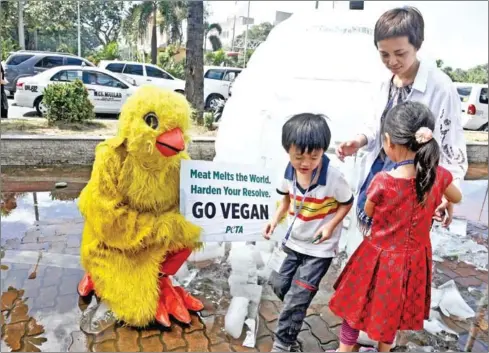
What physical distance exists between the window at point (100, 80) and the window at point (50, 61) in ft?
4.18

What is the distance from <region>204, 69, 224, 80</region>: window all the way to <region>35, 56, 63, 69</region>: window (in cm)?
347

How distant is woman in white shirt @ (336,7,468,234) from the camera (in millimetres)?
1879

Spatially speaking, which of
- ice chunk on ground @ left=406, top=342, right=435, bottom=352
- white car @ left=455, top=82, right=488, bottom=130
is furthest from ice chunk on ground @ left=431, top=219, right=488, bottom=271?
white car @ left=455, top=82, right=488, bottom=130

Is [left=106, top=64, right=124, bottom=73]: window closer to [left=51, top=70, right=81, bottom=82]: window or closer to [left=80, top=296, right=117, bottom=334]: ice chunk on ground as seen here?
[left=51, top=70, right=81, bottom=82]: window

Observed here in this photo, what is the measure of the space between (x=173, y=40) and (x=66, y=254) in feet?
25.5

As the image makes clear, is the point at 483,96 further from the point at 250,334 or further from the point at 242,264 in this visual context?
the point at 250,334

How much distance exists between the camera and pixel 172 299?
2484 mm

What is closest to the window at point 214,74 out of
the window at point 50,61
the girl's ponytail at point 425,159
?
the window at point 50,61

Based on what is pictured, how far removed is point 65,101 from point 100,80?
1.61 metres

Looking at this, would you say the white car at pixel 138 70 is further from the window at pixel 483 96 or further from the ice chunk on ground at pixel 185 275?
the window at pixel 483 96

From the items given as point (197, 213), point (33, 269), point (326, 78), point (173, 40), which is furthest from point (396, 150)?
point (173, 40)

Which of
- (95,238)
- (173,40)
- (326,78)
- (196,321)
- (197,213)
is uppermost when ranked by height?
(173,40)

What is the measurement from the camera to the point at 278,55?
Answer: 325 centimetres

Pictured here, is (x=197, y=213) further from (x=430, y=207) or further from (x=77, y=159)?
(x=77, y=159)
